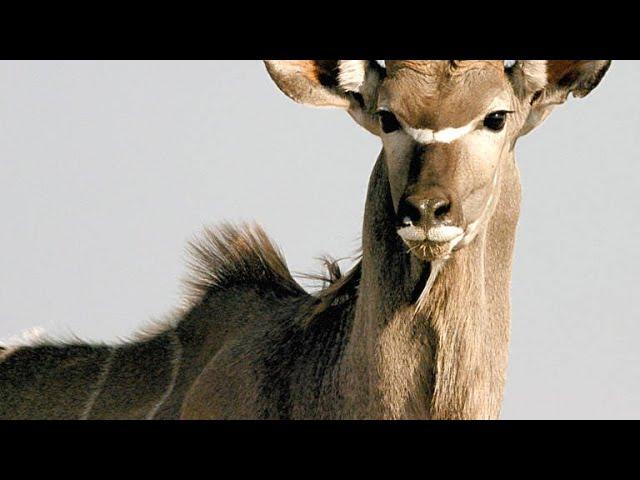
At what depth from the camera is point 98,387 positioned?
28.6 feet

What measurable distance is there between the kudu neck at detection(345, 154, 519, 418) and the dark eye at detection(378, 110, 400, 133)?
20 centimetres

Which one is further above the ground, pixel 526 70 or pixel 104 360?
pixel 526 70

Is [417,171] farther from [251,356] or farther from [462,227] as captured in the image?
[251,356]

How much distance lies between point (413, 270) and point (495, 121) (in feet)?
2.70

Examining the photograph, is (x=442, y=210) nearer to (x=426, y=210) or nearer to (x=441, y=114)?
(x=426, y=210)

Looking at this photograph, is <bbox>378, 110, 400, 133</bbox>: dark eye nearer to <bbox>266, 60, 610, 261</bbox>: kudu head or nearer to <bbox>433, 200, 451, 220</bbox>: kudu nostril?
<bbox>266, 60, 610, 261</bbox>: kudu head

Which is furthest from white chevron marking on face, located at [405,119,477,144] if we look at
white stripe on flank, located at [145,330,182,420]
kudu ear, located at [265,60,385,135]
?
white stripe on flank, located at [145,330,182,420]

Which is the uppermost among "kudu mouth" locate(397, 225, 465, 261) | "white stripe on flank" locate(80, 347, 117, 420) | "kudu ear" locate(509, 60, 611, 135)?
"kudu ear" locate(509, 60, 611, 135)

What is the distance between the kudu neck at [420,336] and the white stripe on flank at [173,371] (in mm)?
1798

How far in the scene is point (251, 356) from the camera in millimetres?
7617

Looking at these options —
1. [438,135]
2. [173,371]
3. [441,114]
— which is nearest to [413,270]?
[438,135]

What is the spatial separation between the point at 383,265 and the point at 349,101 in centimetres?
94

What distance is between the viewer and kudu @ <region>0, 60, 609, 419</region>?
651 centimetres
